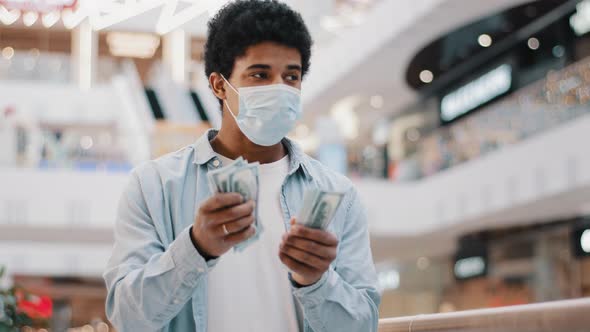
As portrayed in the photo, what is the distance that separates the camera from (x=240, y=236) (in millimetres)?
1624

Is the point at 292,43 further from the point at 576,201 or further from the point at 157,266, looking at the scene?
the point at 576,201

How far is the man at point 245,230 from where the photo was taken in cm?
168

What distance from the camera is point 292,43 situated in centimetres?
195

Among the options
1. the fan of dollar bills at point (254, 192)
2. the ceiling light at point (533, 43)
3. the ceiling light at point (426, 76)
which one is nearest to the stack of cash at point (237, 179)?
the fan of dollar bills at point (254, 192)

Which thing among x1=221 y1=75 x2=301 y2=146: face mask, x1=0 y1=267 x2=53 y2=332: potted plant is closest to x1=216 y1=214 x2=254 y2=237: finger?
x1=221 y1=75 x2=301 y2=146: face mask

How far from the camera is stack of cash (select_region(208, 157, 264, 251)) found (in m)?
1.59

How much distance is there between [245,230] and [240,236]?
0.05 ft

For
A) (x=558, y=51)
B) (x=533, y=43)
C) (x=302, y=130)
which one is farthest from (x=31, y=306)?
(x=302, y=130)

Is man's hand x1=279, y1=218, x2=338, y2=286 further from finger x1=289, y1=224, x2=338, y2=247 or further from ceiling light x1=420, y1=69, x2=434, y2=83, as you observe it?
ceiling light x1=420, y1=69, x2=434, y2=83

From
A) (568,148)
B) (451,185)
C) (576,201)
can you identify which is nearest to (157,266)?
(568,148)

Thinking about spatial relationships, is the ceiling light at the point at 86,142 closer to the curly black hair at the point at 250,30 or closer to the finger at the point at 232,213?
the curly black hair at the point at 250,30

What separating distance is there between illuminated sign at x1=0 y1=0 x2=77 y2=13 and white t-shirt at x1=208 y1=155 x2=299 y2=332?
18528mm

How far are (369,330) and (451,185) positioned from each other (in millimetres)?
14592

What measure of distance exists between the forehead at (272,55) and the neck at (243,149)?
175 millimetres
